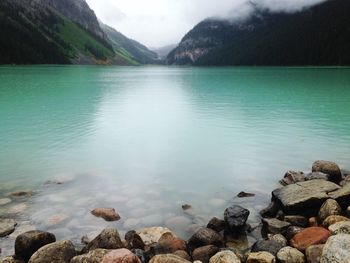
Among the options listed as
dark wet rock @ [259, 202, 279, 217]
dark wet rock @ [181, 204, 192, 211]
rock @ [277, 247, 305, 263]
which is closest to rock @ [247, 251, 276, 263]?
rock @ [277, 247, 305, 263]

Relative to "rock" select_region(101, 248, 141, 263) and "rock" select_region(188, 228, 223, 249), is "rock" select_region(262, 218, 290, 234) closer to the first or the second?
"rock" select_region(188, 228, 223, 249)

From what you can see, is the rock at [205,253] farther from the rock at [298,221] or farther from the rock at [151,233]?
the rock at [298,221]

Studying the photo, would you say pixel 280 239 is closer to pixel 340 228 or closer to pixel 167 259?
pixel 340 228

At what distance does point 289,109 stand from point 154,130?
19.2 m

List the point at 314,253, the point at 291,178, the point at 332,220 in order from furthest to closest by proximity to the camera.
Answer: the point at 291,178 → the point at 332,220 → the point at 314,253

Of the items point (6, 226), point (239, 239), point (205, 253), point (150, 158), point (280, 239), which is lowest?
point (150, 158)

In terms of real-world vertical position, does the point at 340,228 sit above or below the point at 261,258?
above

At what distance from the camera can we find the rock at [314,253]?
9.21 meters

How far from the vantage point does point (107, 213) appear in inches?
523

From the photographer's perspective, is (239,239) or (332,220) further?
(239,239)

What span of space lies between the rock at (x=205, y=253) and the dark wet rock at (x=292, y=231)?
242 cm

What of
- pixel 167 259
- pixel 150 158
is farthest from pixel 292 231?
pixel 150 158

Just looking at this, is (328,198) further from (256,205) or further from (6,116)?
(6,116)

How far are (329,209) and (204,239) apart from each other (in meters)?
4.30
